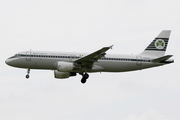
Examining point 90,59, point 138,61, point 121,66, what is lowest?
point 121,66

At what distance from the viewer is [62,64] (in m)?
38.0

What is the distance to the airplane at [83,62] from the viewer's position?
3834 centimetres

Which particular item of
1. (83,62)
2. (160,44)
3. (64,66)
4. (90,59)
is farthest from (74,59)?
(160,44)

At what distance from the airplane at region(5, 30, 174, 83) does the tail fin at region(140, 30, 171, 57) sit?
0.16m

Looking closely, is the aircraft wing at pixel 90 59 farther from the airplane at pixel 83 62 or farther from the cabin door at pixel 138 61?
the cabin door at pixel 138 61

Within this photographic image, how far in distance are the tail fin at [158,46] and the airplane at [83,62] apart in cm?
16

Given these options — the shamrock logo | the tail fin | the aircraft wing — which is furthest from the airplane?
the shamrock logo

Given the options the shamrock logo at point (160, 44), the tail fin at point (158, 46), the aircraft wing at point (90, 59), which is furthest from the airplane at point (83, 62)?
the shamrock logo at point (160, 44)

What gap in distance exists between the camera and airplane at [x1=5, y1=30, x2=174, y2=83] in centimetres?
3834

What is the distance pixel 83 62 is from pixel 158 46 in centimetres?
1131

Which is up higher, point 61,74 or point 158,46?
point 158,46

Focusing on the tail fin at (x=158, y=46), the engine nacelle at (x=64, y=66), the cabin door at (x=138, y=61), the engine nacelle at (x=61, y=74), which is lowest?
the engine nacelle at (x=61, y=74)

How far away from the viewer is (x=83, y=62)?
38750mm

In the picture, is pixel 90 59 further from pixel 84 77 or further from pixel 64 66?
pixel 64 66
